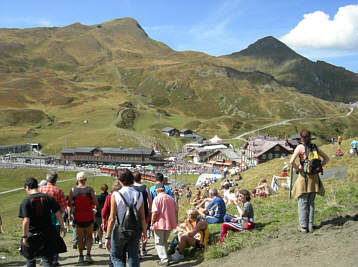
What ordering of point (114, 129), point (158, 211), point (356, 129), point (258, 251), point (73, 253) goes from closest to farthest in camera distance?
1. point (258, 251)
2. point (158, 211)
3. point (73, 253)
4. point (114, 129)
5. point (356, 129)

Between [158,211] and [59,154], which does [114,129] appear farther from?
[158,211]

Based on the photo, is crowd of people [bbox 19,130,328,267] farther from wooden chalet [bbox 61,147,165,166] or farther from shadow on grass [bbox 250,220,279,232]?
wooden chalet [bbox 61,147,165,166]

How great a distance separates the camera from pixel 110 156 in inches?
3590

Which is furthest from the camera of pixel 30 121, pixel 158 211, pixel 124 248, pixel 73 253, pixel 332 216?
pixel 30 121

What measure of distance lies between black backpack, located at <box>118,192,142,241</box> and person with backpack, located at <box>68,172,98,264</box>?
8.93 feet

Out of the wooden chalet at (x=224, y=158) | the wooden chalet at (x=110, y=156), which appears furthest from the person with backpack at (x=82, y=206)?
the wooden chalet at (x=110, y=156)

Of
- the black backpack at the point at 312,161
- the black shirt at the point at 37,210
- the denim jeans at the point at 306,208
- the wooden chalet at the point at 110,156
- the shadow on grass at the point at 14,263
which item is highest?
the wooden chalet at the point at 110,156

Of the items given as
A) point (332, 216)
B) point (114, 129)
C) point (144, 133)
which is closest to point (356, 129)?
point (144, 133)

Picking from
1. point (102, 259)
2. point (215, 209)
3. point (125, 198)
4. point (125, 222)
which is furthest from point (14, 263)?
point (215, 209)

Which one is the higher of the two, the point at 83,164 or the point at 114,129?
the point at 114,129

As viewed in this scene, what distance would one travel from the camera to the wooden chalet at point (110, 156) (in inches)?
3477

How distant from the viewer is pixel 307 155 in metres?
7.50

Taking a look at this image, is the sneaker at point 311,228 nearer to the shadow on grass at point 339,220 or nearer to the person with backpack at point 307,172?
the person with backpack at point 307,172

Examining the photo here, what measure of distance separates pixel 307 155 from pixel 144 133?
380 ft
